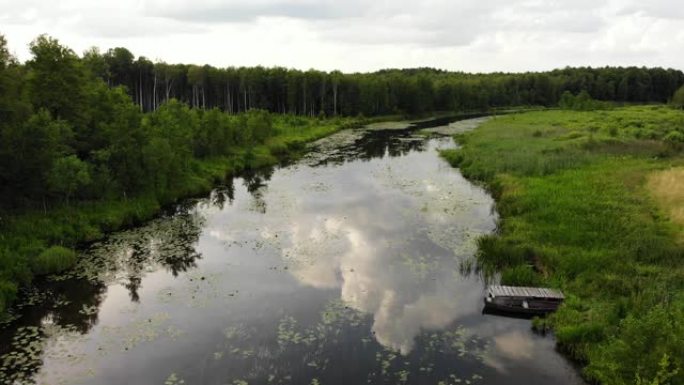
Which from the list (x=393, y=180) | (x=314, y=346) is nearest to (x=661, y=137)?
(x=393, y=180)

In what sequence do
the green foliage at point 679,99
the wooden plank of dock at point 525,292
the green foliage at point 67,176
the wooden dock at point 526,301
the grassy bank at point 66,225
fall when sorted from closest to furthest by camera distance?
the wooden dock at point 526,301 → the wooden plank of dock at point 525,292 → the grassy bank at point 66,225 → the green foliage at point 67,176 → the green foliage at point 679,99

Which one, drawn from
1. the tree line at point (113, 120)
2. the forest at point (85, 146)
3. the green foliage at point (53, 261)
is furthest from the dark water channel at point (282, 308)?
the tree line at point (113, 120)

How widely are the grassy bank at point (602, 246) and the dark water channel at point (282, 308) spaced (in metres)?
1.75

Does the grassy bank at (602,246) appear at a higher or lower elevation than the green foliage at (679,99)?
lower

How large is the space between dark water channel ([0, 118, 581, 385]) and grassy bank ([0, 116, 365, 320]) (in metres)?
1.15

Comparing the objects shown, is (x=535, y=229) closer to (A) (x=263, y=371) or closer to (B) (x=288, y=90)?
(A) (x=263, y=371)

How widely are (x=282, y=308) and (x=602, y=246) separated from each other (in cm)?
1811

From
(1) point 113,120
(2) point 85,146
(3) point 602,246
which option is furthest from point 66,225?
(3) point 602,246

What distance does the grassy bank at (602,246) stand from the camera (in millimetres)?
16627

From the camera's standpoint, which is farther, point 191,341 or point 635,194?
point 635,194

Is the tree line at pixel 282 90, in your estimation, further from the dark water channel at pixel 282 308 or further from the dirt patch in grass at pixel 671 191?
A: the dirt patch in grass at pixel 671 191

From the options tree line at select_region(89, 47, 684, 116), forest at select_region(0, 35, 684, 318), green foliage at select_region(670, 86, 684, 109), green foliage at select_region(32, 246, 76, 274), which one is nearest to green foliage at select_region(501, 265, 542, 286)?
green foliage at select_region(32, 246, 76, 274)

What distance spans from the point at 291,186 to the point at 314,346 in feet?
104

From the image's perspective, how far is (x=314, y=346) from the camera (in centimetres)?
2125
